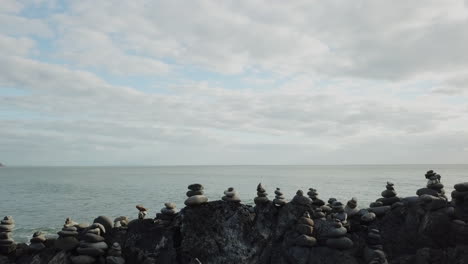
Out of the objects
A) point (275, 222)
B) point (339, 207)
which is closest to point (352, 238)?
point (339, 207)

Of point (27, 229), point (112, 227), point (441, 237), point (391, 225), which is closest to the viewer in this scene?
point (441, 237)

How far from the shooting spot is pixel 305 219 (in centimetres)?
1527

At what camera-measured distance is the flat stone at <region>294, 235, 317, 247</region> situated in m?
14.6

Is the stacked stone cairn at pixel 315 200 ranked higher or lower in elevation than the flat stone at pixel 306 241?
higher

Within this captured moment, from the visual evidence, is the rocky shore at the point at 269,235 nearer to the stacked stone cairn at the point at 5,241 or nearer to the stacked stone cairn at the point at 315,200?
the stacked stone cairn at the point at 5,241

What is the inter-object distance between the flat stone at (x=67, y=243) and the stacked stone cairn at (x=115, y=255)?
1.60 metres

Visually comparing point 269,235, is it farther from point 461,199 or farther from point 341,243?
point 461,199

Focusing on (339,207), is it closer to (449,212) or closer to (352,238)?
(352,238)

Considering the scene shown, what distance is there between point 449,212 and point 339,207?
168 inches

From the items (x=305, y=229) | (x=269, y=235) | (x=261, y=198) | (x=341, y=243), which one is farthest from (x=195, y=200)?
(x=341, y=243)

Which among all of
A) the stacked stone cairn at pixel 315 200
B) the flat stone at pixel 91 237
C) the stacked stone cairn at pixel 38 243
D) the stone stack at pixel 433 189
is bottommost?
the stacked stone cairn at pixel 38 243

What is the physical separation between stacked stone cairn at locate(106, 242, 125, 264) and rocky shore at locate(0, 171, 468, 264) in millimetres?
38

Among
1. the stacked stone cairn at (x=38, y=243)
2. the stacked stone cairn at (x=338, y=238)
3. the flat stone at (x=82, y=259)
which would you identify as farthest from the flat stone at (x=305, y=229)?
the stacked stone cairn at (x=38, y=243)

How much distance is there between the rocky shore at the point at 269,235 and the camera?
14297 millimetres
